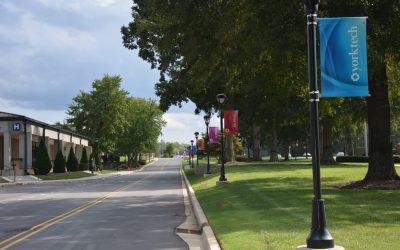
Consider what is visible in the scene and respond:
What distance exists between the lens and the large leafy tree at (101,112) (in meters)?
84.4

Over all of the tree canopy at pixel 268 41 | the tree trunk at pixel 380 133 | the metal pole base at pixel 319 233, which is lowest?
the metal pole base at pixel 319 233

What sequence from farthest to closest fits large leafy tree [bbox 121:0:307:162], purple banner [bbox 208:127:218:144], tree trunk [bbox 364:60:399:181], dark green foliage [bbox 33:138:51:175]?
dark green foliage [bbox 33:138:51:175] → purple banner [bbox 208:127:218:144] → tree trunk [bbox 364:60:399:181] → large leafy tree [bbox 121:0:307:162]

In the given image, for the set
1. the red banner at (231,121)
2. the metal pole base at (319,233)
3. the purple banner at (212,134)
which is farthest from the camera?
the purple banner at (212,134)

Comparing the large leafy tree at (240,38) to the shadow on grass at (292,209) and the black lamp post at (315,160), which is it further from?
the black lamp post at (315,160)

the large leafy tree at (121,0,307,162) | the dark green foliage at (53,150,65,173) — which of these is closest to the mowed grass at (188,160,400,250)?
the large leafy tree at (121,0,307,162)

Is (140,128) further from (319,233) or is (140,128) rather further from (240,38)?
(319,233)

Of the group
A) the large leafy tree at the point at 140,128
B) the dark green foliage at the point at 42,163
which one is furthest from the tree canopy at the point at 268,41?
the large leafy tree at the point at 140,128

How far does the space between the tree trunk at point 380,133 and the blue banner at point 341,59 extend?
11.9 meters

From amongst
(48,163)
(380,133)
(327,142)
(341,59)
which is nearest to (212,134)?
(327,142)

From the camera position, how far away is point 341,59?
8117 mm

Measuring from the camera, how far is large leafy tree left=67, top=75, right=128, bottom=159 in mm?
84375

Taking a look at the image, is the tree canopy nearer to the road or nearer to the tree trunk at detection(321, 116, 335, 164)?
the road

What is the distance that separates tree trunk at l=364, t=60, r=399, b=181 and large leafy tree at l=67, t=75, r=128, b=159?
66858mm

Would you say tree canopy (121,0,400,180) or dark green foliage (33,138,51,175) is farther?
dark green foliage (33,138,51,175)
